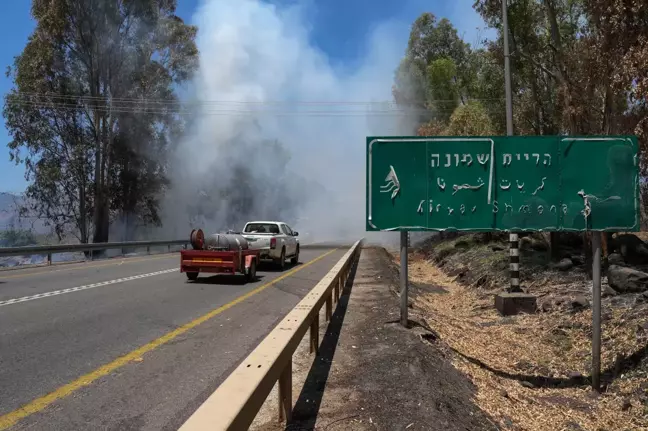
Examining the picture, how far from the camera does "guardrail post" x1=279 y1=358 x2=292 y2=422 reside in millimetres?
4156

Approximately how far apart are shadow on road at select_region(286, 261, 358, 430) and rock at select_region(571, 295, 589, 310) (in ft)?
14.8

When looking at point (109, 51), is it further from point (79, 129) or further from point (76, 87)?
point (79, 129)

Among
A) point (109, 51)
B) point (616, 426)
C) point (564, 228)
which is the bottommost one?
point (616, 426)

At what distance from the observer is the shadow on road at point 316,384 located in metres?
4.40

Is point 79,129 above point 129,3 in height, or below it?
below

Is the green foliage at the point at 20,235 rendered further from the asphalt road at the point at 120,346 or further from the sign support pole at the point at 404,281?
the sign support pole at the point at 404,281

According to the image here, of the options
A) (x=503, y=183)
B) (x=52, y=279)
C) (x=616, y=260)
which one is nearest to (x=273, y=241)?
(x=52, y=279)

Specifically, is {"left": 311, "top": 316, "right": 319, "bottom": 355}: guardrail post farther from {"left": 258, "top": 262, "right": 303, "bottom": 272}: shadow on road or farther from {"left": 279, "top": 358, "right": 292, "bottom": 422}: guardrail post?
{"left": 258, "top": 262, "right": 303, "bottom": 272}: shadow on road

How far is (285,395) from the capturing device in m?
4.25

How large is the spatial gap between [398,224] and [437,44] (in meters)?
39.8

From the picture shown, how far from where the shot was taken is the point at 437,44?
4375cm

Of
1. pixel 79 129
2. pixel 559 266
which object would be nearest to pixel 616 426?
pixel 559 266

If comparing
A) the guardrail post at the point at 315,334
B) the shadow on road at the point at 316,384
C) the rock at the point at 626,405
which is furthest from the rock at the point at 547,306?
the guardrail post at the point at 315,334

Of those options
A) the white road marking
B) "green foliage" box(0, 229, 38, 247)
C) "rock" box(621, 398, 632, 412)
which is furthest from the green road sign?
"green foliage" box(0, 229, 38, 247)
